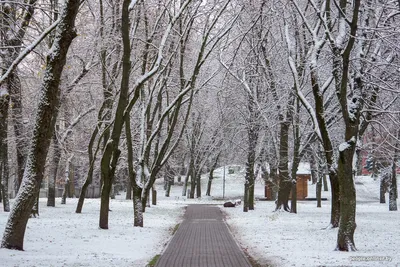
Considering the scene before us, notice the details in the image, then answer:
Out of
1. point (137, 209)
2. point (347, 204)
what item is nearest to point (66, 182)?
point (137, 209)

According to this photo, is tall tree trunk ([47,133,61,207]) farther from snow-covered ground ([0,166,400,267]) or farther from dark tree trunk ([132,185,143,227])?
dark tree trunk ([132,185,143,227])

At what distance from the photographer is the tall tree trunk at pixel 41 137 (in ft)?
34.5

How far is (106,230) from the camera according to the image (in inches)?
669

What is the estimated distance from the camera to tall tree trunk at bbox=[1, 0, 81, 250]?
10508 millimetres

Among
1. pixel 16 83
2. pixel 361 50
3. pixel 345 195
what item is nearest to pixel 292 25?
pixel 361 50

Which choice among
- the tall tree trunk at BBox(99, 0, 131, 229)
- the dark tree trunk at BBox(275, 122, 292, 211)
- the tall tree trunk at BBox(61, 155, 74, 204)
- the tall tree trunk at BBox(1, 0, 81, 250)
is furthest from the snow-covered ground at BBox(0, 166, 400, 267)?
the tall tree trunk at BBox(61, 155, 74, 204)

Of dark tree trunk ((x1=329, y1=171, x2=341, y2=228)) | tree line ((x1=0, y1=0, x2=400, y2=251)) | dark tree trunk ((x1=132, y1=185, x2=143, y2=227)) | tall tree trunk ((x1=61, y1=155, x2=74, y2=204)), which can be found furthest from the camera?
tall tree trunk ((x1=61, y1=155, x2=74, y2=204))

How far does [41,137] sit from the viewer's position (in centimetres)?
1060

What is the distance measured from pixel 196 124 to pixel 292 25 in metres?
28.4

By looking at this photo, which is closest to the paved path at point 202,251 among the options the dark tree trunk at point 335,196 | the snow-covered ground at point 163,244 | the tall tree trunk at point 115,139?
the snow-covered ground at point 163,244

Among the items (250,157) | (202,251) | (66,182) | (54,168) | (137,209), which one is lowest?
(202,251)

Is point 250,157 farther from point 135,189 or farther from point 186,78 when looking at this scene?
point 135,189

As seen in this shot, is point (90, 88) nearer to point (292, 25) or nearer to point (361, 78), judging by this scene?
point (292, 25)

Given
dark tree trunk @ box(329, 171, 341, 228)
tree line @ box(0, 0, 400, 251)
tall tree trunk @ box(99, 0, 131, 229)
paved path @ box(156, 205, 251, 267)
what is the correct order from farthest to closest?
dark tree trunk @ box(329, 171, 341, 228) → tall tree trunk @ box(99, 0, 131, 229) → tree line @ box(0, 0, 400, 251) → paved path @ box(156, 205, 251, 267)
